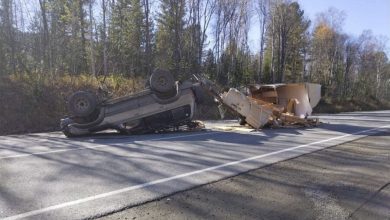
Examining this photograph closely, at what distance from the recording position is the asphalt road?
17.2 ft

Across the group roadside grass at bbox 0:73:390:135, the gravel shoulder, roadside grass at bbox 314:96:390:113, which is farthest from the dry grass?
roadside grass at bbox 314:96:390:113

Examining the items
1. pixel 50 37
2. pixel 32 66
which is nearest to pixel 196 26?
pixel 50 37

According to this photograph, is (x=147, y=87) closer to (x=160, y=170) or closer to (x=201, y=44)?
(x=160, y=170)

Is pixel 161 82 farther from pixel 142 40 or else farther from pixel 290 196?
pixel 142 40

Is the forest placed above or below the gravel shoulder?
above

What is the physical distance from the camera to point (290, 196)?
5.88 metres

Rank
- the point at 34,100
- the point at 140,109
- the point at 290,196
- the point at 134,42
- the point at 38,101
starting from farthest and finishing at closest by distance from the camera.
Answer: the point at 134,42 → the point at 38,101 → the point at 34,100 → the point at 140,109 → the point at 290,196

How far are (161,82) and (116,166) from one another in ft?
18.7

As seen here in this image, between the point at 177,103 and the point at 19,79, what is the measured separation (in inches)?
428

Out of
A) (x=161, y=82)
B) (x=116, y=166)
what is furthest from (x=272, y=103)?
(x=116, y=166)

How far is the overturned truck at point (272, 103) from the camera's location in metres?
14.7

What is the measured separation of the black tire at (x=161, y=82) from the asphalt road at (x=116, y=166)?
1.35 meters

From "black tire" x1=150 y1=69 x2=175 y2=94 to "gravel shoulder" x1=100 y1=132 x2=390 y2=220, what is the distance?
5.24 metres

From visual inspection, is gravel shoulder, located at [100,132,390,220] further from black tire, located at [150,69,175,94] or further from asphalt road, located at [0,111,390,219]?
black tire, located at [150,69,175,94]
